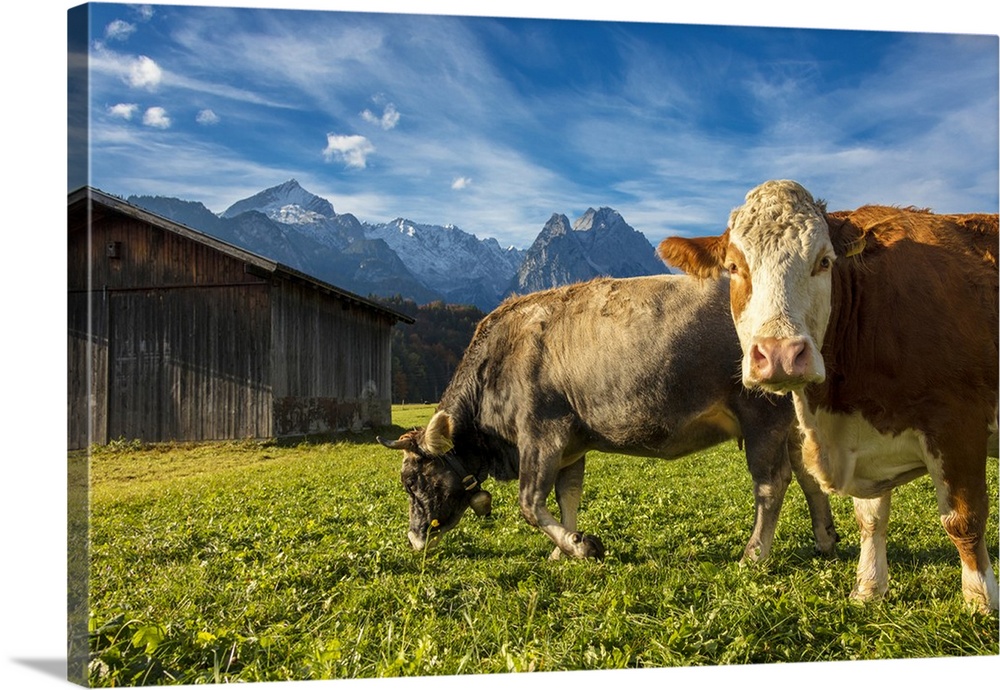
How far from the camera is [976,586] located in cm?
432

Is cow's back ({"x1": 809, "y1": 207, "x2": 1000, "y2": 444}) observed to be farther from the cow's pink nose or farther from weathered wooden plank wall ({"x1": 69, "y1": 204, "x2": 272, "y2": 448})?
weathered wooden plank wall ({"x1": 69, "y1": 204, "x2": 272, "y2": 448})

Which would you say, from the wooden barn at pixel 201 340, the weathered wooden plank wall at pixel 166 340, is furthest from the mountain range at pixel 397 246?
the weathered wooden plank wall at pixel 166 340

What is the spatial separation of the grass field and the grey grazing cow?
0.52m

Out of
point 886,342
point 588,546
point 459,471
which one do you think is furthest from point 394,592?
point 886,342

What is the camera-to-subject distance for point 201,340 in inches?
195

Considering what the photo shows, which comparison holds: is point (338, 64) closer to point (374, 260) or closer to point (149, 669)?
point (374, 260)

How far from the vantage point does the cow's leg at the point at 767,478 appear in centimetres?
564

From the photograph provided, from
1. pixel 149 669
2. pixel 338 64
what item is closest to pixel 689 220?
pixel 338 64

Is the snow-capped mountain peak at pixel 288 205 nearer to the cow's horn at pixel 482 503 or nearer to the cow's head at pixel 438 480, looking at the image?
the cow's head at pixel 438 480

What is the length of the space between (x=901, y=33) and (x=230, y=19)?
15.0 feet

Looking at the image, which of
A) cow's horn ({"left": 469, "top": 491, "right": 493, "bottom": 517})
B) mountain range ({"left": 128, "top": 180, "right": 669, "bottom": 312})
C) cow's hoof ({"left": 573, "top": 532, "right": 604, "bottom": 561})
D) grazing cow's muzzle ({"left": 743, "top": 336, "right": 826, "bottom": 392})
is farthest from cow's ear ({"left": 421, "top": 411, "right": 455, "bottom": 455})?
grazing cow's muzzle ({"left": 743, "top": 336, "right": 826, "bottom": 392})

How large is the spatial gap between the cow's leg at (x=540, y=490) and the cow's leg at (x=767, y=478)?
1.38 meters

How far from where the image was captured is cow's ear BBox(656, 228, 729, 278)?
14.5 ft

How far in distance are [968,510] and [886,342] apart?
1.00 meters
